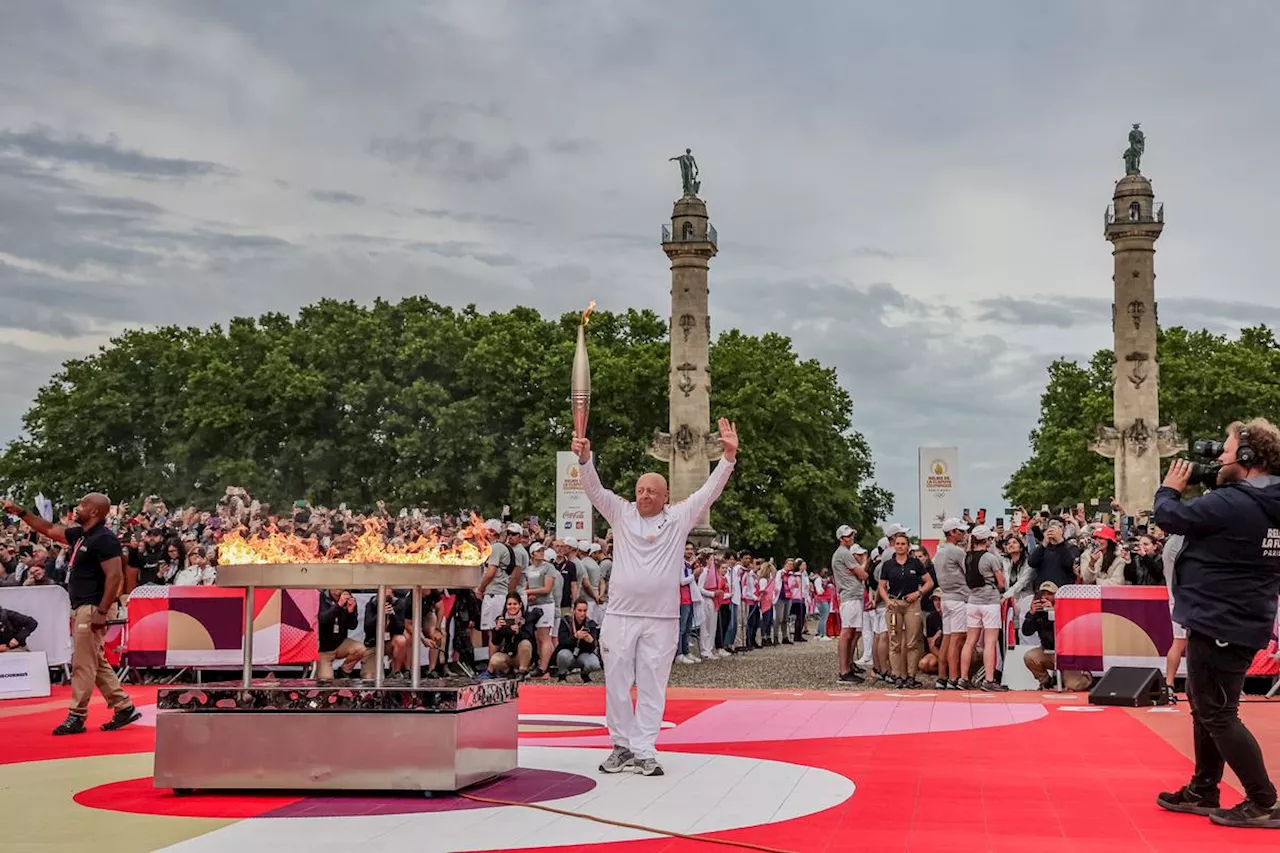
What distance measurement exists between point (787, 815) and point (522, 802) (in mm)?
1636

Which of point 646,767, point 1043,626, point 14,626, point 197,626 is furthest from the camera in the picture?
point 197,626

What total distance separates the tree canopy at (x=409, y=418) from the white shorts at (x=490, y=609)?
38.8 m

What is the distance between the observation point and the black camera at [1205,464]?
8930mm

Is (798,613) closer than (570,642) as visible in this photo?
No

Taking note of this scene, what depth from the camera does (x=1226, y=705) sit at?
8.86 metres

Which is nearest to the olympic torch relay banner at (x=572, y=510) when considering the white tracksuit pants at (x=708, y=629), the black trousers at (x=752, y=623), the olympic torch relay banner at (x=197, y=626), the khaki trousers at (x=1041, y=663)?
the black trousers at (x=752, y=623)

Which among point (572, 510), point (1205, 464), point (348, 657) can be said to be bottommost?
point (348, 657)

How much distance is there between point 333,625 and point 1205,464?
1288 centimetres

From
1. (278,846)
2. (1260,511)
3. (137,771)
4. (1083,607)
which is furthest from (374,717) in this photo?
(1083,607)

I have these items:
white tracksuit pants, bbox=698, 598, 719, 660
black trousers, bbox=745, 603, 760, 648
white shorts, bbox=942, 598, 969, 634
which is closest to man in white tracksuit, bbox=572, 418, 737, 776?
white shorts, bbox=942, 598, 969, 634

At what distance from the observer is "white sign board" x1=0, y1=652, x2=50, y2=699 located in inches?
746

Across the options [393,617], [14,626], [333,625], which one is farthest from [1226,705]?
[14,626]

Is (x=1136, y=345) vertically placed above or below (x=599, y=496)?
above

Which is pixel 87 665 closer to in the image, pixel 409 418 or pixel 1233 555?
pixel 1233 555
